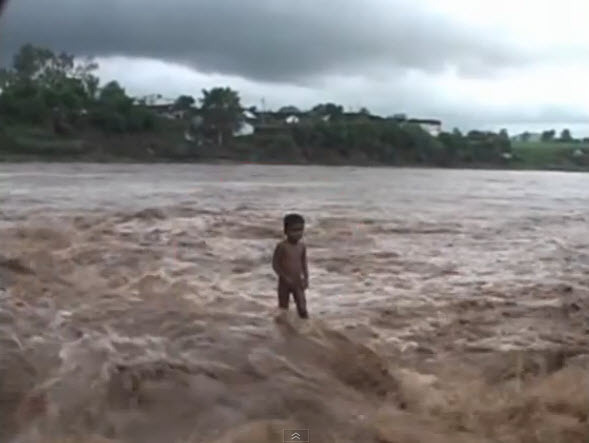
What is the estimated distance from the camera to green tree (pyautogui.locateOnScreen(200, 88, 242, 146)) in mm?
56562

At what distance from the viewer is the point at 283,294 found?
7613 mm

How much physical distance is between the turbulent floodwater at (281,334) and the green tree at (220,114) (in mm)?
37036

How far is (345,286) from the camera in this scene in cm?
1165

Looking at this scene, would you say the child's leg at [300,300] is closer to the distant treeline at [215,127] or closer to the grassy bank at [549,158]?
the distant treeline at [215,127]

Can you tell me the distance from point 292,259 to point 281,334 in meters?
0.71

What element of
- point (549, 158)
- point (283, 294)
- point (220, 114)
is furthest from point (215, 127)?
point (283, 294)

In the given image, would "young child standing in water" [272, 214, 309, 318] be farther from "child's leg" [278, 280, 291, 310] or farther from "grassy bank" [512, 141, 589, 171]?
"grassy bank" [512, 141, 589, 171]

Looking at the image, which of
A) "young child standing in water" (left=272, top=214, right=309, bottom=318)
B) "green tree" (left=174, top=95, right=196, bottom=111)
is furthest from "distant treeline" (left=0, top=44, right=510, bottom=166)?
"young child standing in water" (left=272, top=214, right=309, bottom=318)

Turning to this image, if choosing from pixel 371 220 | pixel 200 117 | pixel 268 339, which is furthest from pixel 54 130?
pixel 268 339

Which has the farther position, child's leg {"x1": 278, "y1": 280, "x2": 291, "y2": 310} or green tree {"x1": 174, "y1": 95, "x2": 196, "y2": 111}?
green tree {"x1": 174, "y1": 95, "x2": 196, "y2": 111}

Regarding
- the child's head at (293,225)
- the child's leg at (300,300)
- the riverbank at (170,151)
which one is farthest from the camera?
the riverbank at (170,151)

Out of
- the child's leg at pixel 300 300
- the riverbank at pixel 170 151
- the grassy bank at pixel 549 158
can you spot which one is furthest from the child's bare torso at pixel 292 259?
the grassy bank at pixel 549 158

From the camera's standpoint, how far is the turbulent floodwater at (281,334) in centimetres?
562

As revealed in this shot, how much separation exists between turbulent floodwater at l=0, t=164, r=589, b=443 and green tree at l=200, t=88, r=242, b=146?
37036 mm
